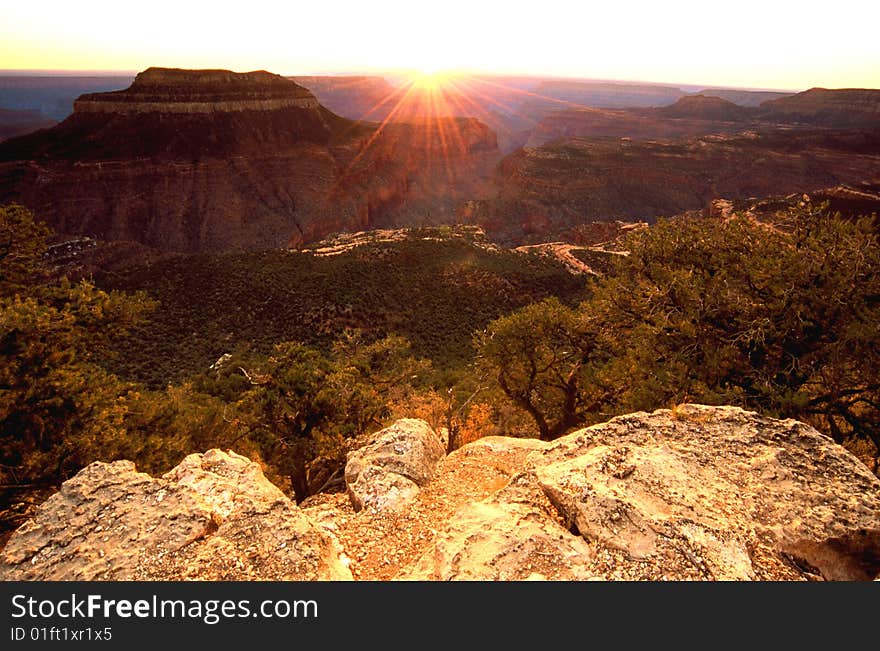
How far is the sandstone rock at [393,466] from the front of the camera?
8062mm

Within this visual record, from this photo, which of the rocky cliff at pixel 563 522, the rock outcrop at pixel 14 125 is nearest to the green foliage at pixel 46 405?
the rocky cliff at pixel 563 522

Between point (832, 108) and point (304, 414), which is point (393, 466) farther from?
point (832, 108)

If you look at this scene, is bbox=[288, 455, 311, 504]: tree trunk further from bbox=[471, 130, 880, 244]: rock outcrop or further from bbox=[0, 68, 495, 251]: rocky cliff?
bbox=[471, 130, 880, 244]: rock outcrop

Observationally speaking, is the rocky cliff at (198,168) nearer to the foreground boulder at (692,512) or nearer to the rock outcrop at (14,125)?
the foreground boulder at (692,512)

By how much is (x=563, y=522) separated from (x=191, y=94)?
107 metres

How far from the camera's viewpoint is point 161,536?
570 centimetres

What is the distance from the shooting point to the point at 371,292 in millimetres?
37688

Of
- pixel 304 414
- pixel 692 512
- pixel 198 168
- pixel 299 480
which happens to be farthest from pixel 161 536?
pixel 198 168

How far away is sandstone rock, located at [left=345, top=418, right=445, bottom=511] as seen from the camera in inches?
317

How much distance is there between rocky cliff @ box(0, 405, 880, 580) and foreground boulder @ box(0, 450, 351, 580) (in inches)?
0.8

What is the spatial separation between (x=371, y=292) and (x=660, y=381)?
29795 mm

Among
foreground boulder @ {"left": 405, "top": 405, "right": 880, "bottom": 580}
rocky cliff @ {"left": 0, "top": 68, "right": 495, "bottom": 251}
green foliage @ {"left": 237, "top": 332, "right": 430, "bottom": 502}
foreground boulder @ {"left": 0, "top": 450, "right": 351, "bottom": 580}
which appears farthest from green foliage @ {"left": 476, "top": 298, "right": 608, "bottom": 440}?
rocky cliff @ {"left": 0, "top": 68, "right": 495, "bottom": 251}

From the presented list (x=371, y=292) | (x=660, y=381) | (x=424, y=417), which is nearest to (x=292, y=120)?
(x=371, y=292)

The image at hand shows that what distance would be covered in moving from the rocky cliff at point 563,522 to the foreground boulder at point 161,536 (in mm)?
19
